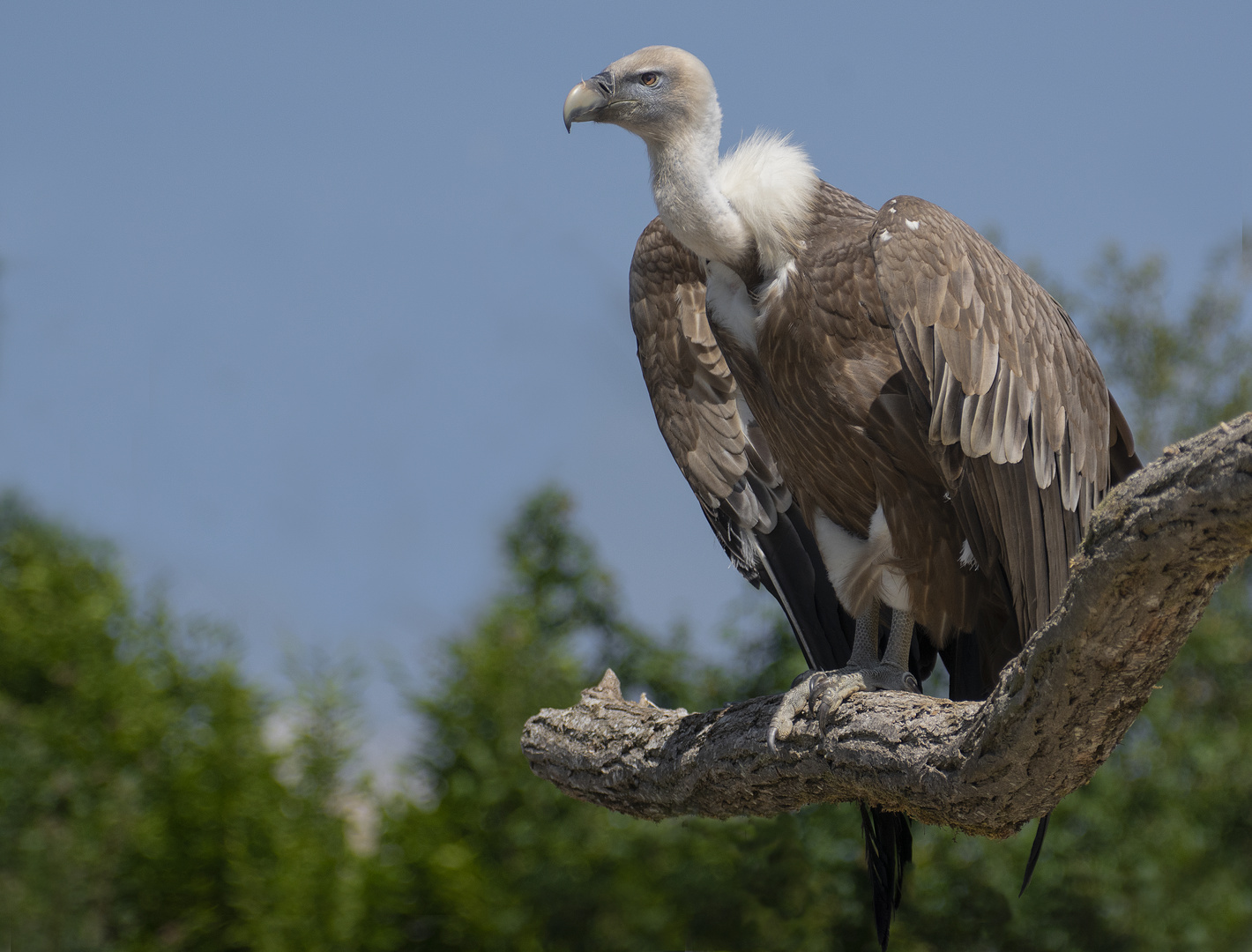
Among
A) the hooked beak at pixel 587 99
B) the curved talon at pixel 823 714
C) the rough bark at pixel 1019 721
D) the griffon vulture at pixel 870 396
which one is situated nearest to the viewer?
the rough bark at pixel 1019 721

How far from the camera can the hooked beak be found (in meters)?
4.01

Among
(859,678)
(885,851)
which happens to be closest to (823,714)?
(859,678)

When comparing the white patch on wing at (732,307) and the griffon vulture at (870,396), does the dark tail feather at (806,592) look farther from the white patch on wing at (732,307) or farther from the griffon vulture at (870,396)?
the white patch on wing at (732,307)

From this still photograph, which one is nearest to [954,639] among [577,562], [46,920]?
[577,562]

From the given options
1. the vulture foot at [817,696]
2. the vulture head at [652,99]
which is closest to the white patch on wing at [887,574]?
the vulture foot at [817,696]

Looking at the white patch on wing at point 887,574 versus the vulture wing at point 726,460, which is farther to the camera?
the vulture wing at point 726,460

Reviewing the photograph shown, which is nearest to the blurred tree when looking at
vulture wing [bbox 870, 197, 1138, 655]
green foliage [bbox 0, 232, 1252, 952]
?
green foliage [bbox 0, 232, 1252, 952]

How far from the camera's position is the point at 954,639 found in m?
4.18

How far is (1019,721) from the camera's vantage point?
2.65 metres

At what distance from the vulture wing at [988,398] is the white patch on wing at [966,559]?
17 cm

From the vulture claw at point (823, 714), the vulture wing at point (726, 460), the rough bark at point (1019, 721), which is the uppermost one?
the vulture wing at point (726, 460)

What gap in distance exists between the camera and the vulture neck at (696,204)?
3.85 metres

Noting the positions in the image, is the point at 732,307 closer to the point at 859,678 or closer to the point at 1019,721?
the point at 859,678

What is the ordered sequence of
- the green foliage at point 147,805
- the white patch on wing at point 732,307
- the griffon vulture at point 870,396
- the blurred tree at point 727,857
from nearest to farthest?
the griffon vulture at point 870,396 < the white patch on wing at point 732,307 < the blurred tree at point 727,857 < the green foliage at point 147,805
